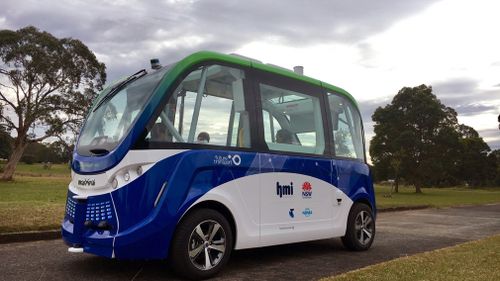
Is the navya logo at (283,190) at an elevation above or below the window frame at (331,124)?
below

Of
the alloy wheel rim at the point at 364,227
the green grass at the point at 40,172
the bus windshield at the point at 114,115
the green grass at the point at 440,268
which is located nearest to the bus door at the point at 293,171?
the alloy wheel rim at the point at 364,227

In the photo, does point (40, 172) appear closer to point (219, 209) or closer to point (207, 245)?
point (219, 209)

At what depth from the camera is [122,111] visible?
5.44 m

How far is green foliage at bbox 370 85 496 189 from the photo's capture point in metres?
46.8

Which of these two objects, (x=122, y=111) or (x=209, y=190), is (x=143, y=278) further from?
(x=122, y=111)

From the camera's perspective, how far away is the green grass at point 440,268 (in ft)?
15.8

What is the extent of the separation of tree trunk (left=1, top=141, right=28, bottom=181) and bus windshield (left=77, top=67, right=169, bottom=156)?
114 ft

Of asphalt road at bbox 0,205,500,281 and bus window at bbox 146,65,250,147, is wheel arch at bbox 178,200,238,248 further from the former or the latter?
bus window at bbox 146,65,250,147

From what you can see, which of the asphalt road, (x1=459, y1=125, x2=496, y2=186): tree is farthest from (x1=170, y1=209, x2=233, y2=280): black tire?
(x1=459, y1=125, x2=496, y2=186): tree

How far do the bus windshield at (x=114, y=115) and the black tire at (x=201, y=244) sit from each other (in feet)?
4.00

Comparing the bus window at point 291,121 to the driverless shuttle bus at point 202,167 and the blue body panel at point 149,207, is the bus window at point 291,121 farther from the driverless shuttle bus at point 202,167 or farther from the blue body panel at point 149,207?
the blue body panel at point 149,207

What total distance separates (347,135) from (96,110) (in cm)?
411

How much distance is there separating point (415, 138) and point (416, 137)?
1.40 ft

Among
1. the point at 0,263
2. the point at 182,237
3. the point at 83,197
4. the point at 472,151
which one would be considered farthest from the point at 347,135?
the point at 472,151
